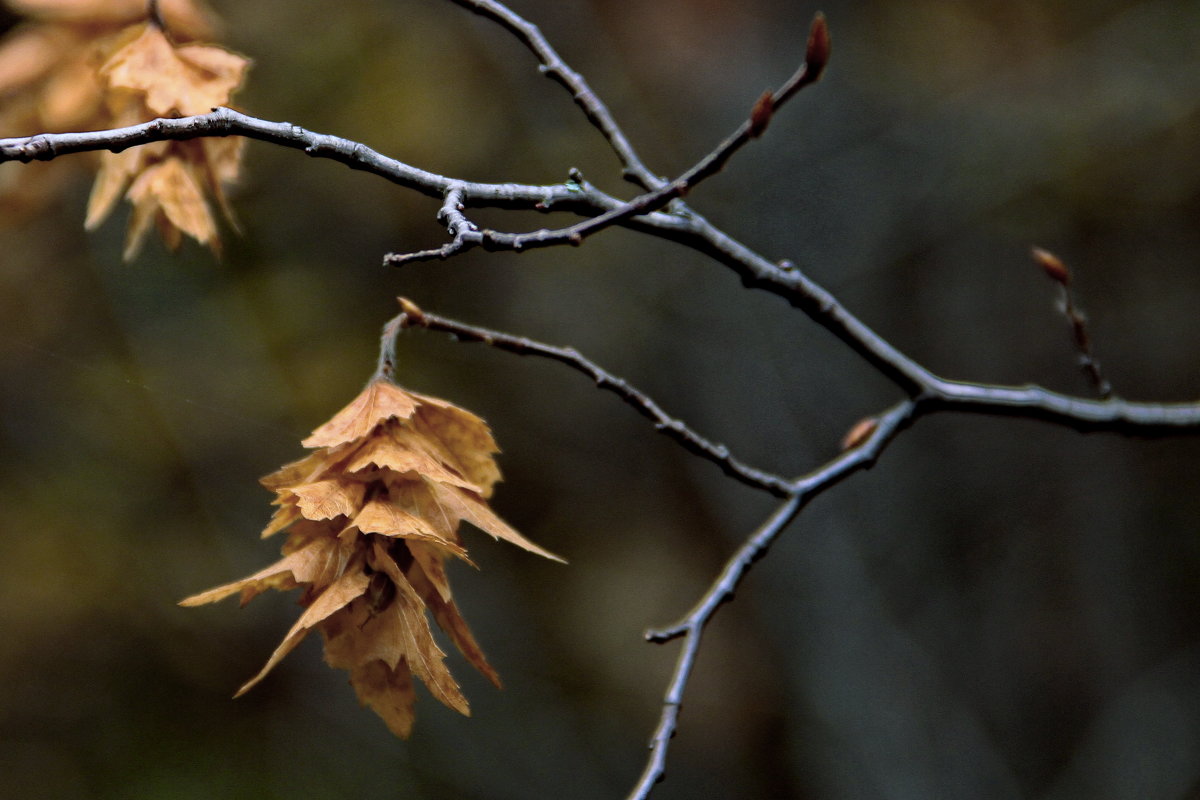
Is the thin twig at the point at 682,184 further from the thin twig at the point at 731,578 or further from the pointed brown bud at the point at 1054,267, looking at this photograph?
the pointed brown bud at the point at 1054,267

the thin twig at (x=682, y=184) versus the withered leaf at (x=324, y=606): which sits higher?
the thin twig at (x=682, y=184)

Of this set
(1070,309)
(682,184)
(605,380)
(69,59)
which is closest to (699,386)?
(1070,309)

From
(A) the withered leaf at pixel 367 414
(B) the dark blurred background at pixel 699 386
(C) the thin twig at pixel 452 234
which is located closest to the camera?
(C) the thin twig at pixel 452 234

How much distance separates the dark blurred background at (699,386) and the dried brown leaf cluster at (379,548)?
229 centimetres

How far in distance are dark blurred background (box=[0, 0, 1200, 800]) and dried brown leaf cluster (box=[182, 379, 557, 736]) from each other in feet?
7.51

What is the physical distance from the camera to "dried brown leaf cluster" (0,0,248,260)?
2.58ft

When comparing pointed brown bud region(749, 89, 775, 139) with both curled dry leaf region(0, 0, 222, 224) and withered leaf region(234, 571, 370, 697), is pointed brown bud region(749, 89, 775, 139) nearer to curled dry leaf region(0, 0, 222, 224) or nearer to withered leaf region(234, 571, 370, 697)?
withered leaf region(234, 571, 370, 697)

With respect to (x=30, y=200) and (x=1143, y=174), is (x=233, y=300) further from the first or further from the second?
(x=1143, y=174)

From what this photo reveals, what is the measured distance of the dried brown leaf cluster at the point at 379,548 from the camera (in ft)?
2.06

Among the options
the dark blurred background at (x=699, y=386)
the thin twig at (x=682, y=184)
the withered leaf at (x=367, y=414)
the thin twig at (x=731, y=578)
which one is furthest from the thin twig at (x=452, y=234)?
the dark blurred background at (x=699, y=386)

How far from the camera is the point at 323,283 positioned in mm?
2953

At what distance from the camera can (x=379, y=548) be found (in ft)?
2.11

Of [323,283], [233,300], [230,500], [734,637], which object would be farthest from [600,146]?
[734,637]

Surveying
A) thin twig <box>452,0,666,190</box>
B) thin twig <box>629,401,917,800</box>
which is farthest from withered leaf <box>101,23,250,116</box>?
thin twig <box>629,401,917,800</box>
